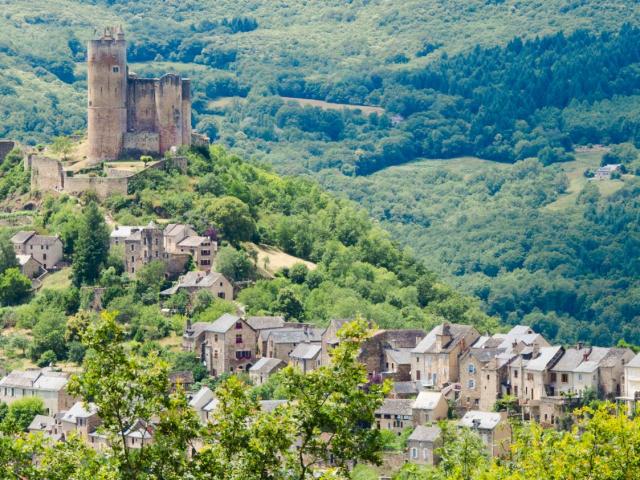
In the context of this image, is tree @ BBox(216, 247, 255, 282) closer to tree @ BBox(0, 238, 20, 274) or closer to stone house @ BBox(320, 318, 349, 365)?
tree @ BBox(0, 238, 20, 274)

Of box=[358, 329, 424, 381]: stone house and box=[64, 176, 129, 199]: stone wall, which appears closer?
box=[358, 329, 424, 381]: stone house

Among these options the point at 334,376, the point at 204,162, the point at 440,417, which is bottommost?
the point at 440,417

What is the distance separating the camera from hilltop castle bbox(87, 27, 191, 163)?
4508 inches

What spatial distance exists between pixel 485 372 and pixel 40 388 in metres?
22.0

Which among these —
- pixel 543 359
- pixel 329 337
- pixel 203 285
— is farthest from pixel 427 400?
pixel 203 285

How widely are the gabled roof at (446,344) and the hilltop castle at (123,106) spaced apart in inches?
1245

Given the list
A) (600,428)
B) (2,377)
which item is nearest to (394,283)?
(2,377)

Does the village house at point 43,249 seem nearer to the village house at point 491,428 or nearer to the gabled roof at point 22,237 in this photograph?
the gabled roof at point 22,237

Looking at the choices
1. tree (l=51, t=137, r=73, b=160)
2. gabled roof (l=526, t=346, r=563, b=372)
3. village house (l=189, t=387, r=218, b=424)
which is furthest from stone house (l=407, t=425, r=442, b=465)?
tree (l=51, t=137, r=73, b=160)

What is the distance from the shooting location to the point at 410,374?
3506 inches

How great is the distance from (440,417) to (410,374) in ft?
19.2

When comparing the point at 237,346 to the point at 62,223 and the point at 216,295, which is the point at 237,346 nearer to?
the point at 216,295

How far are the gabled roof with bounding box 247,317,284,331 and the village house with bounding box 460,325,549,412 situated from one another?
13.2m

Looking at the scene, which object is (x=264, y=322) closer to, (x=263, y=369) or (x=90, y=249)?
(x=263, y=369)
